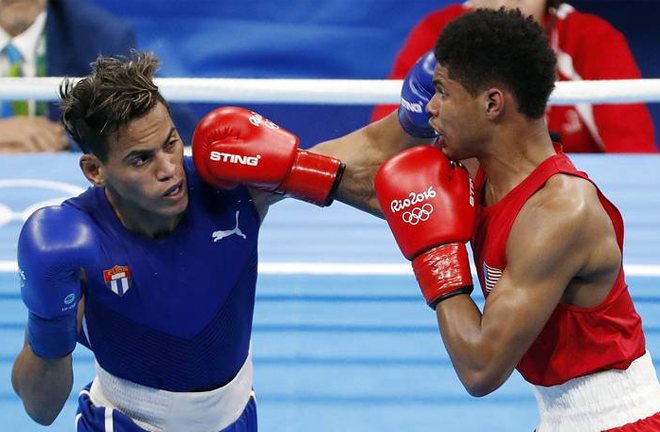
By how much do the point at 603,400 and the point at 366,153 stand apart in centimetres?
91

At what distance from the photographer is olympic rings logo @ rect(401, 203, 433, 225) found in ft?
6.77

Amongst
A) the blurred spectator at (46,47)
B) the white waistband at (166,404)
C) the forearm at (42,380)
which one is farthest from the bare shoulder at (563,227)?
the blurred spectator at (46,47)

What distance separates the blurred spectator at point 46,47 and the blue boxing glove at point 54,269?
3.29 metres

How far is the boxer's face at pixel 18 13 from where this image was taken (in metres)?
Result: 5.18

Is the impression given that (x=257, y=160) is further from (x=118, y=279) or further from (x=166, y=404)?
(x=166, y=404)

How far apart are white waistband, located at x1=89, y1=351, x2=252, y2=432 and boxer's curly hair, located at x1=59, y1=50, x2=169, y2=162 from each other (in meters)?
0.55

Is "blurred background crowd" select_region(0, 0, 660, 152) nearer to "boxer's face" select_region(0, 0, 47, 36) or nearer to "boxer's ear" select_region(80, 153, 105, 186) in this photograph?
"boxer's face" select_region(0, 0, 47, 36)

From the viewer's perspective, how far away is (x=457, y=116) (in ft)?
6.57

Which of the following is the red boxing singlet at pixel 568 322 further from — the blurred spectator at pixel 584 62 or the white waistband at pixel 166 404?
the blurred spectator at pixel 584 62

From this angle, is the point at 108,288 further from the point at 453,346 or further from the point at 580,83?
A: the point at 580,83

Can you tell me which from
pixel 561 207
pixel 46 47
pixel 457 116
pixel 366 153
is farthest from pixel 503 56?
pixel 46 47

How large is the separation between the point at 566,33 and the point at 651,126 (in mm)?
739

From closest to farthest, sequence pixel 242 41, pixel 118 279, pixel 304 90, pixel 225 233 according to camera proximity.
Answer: pixel 118 279
pixel 225 233
pixel 304 90
pixel 242 41

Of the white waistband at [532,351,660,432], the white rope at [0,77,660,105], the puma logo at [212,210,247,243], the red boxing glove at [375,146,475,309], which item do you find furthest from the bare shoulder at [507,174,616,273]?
the white rope at [0,77,660,105]
